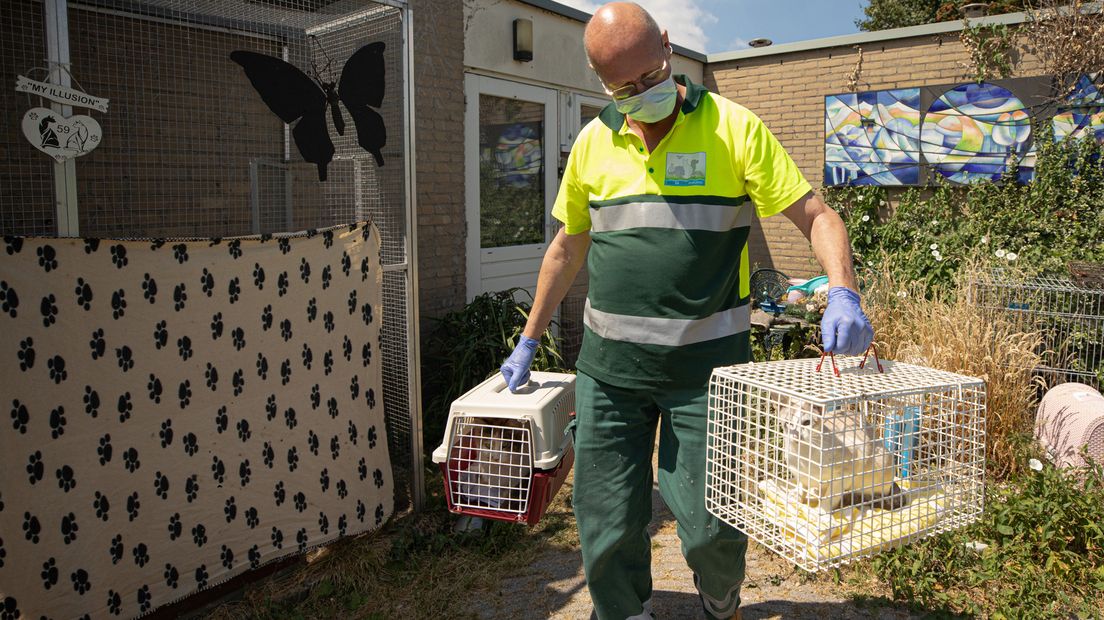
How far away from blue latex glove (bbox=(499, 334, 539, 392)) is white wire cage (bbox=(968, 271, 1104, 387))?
3.36 metres

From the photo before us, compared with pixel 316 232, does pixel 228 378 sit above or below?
below

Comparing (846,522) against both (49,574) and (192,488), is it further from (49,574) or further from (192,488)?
(49,574)

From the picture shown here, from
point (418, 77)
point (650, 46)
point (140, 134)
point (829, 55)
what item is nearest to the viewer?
point (650, 46)

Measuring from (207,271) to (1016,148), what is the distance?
792 centimetres

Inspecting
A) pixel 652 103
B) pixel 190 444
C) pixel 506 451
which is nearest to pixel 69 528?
pixel 190 444

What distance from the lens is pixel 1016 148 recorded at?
7.97m

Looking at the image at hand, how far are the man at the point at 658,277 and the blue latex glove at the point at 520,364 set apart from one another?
0.43 metres

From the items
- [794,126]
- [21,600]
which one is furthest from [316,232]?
[794,126]

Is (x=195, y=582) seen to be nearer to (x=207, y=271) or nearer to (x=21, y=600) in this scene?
(x=21, y=600)

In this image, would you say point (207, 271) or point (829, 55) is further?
point (829, 55)

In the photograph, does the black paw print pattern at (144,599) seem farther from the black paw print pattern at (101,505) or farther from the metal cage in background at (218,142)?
the metal cage in background at (218,142)

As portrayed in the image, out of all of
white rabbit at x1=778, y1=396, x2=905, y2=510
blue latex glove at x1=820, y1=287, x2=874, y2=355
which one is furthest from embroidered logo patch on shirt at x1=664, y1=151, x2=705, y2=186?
white rabbit at x1=778, y1=396, x2=905, y2=510

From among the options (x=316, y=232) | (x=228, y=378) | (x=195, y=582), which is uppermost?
(x=316, y=232)

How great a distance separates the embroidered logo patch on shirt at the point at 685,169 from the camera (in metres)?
2.45
